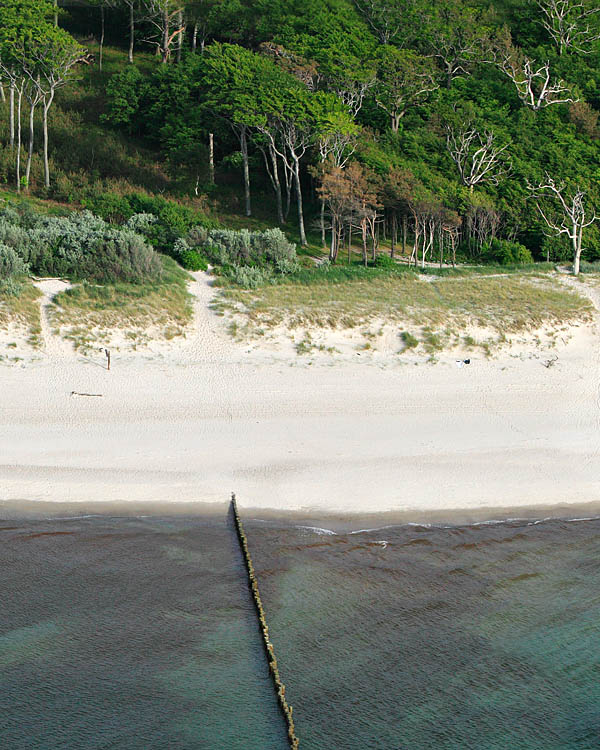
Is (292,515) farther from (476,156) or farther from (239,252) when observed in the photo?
(476,156)

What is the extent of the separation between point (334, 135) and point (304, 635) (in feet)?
96.5

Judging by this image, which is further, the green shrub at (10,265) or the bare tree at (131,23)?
the bare tree at (131,23)

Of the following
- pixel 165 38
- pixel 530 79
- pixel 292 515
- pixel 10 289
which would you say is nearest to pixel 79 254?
pixel 10 289

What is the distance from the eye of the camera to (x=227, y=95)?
37594mm

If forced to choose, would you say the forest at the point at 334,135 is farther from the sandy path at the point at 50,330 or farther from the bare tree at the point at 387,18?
the sandy path at the point at 50,330

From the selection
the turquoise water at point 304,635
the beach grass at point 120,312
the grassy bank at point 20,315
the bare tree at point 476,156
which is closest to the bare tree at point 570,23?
the bare tree at point 476,156

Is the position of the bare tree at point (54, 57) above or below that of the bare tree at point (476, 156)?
above

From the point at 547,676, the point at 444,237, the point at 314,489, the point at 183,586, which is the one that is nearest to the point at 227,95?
the point at 444,237

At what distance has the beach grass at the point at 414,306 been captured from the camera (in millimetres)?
20609

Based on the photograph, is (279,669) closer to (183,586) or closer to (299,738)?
(299,738)

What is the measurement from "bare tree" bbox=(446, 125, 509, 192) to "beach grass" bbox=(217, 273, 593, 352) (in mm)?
15449

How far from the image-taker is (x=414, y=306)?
72.7 ft

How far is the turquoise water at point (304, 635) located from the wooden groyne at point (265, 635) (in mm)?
114

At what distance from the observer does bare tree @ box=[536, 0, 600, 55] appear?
51.8 m
